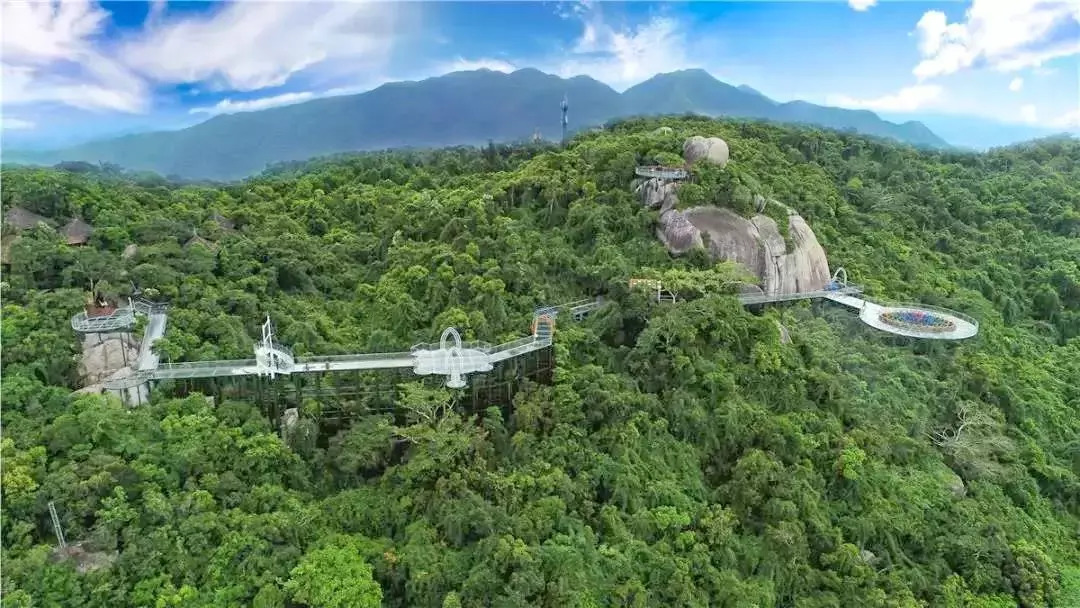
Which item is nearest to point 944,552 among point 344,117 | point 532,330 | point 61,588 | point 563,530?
point 563,530

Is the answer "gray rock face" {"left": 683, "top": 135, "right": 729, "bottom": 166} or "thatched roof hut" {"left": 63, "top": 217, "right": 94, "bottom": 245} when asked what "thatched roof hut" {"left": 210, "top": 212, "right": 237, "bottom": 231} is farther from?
"gray rock face" {"left": 683, "top": 135, "right": 729, "bottom": 166}

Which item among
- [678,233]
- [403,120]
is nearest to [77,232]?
[403,120]

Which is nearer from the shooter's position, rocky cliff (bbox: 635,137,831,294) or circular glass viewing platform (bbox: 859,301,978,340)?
circular glass viewing platform (bbox: 859,301,978,340)

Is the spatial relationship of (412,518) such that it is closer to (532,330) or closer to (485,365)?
(485,365)

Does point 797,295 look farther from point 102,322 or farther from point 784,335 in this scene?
point 102,322

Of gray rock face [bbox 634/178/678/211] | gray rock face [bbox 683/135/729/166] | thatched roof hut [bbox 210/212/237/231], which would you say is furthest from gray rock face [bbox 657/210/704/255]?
thatched roof hut [bbox 210/212/237/231]
